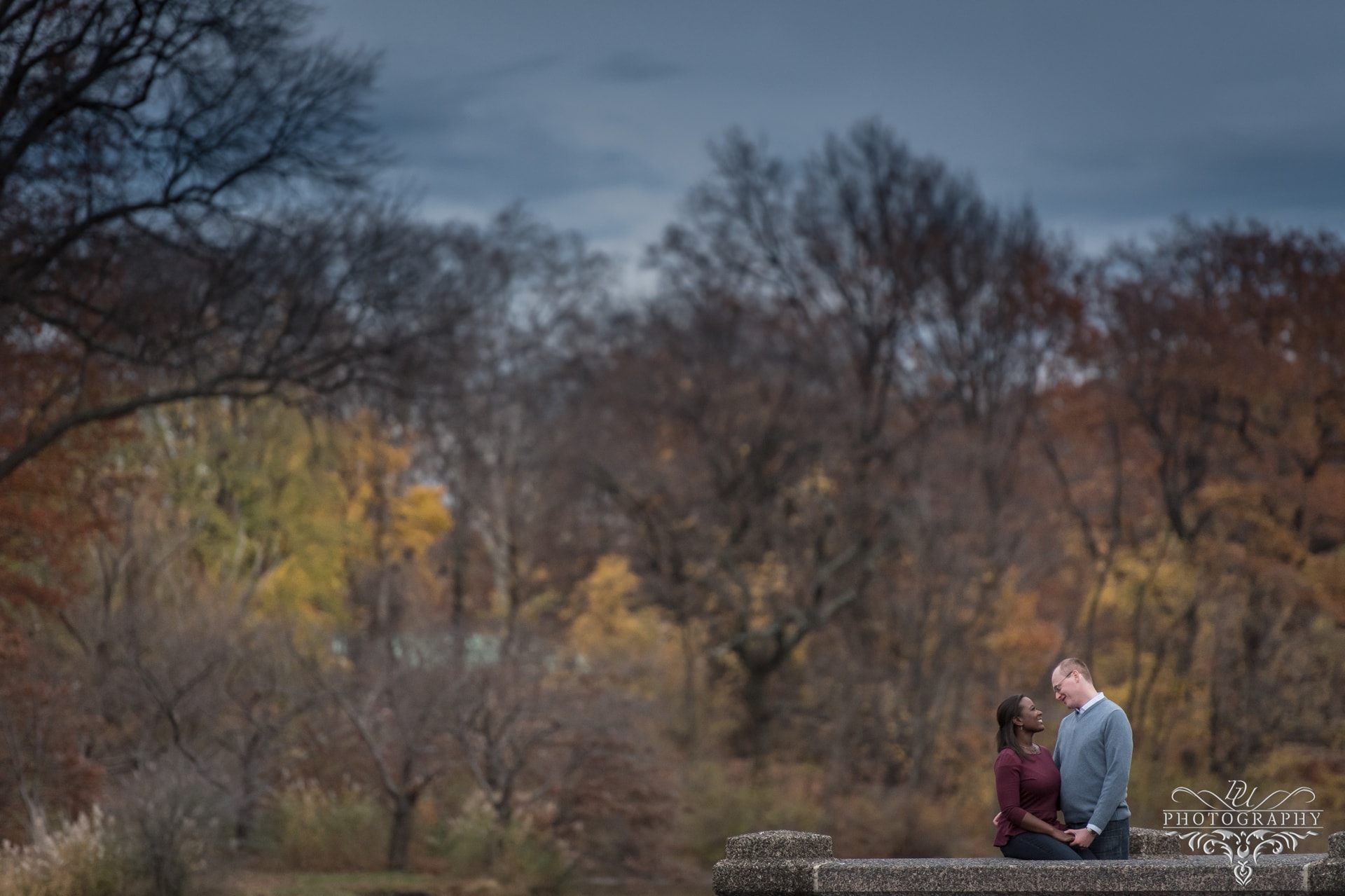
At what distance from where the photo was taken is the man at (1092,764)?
8312 mm

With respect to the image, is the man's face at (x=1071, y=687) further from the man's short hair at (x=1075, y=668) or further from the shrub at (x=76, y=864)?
the shrub at (x=76, y=864)

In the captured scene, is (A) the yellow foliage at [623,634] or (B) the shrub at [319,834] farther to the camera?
(A) the yellow foliage at [623,634]

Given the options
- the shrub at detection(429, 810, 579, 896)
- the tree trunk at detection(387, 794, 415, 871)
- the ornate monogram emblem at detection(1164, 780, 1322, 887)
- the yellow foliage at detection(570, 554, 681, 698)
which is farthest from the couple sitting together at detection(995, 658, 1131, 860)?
the yellow foliage at detection(570, 554, 681, 698)

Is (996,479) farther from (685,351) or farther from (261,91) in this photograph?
(261,91)

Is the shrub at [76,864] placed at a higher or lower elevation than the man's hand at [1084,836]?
lower

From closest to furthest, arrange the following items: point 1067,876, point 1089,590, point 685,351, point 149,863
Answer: point 1067,876 → point 149,863 → point 1089,590 → point 685,351

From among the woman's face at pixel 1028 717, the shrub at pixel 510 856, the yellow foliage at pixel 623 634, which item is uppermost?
the yellow foliage at pixel 623 634

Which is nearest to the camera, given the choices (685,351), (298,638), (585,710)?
(585,710)

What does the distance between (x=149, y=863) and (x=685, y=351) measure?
21.3 metres

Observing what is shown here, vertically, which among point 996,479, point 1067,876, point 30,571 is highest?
point 996,479

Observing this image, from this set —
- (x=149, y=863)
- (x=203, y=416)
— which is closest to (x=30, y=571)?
(x=149, y=863)

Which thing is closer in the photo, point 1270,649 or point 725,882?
point 725,882

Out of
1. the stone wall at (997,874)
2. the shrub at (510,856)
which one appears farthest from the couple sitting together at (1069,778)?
the shrub at (510,856)

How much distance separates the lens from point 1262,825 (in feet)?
27.9
